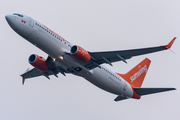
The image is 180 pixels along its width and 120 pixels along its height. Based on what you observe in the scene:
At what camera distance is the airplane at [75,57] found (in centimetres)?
3334

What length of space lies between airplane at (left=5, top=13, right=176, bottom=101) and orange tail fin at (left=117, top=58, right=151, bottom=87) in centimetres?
203

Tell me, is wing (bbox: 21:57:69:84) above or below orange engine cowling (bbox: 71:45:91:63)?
below

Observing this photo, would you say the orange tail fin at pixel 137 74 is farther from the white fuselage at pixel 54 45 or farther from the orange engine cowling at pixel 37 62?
the orange engine cowling at pixel 37 62

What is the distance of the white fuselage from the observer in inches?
1309

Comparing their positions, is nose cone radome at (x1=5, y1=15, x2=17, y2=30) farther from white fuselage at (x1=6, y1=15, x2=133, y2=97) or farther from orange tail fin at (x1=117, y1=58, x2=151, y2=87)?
orange tail fin at (x1=117, y1=58, x2=151, y2=87)

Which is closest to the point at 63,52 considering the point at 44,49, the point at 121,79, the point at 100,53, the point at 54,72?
the point at 44,49

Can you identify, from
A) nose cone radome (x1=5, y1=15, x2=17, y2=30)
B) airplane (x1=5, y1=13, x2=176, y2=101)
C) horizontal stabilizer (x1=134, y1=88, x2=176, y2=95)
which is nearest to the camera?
nose cone radome (x1=5, y1=15, x2=17, y2=30)

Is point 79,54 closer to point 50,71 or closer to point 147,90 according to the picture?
point 50,71

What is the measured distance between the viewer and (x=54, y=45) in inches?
1362

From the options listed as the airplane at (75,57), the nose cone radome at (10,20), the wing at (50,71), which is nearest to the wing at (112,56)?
the airplane at (75,57)

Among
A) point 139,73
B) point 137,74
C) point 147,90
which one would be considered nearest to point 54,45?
point 147,90

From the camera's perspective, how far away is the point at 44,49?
114 feet

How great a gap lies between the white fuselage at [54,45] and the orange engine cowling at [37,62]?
3.51 m

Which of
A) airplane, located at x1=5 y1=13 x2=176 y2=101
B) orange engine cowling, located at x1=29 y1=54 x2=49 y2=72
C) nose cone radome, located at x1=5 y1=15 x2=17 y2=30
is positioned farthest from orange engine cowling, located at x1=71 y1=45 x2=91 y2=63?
nose cone radome, located at x1=5 y1=15 x2=17 y2=30
